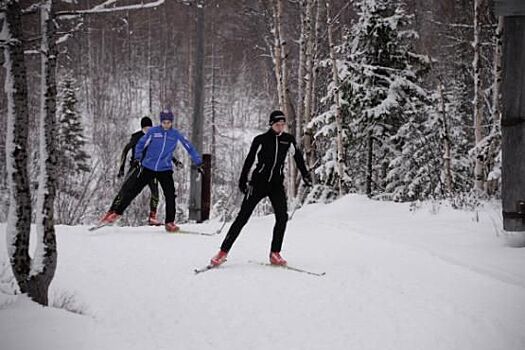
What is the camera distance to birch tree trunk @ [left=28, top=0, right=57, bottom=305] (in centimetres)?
397

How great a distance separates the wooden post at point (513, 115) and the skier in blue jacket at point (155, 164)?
5024mm

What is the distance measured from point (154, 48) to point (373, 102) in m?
29.8

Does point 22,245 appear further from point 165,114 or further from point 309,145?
point 309,145

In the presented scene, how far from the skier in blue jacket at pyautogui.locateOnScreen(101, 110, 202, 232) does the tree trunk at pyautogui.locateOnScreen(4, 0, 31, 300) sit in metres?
4.53

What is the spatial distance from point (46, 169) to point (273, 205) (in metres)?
2.95

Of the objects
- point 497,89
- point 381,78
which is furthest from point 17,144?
point 381,78

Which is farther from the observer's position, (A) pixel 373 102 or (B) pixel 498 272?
(A) pixel 373 102

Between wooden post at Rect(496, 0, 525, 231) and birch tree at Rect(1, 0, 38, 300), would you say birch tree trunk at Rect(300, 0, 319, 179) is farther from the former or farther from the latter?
birch tree at Rect(1, 0, 38, 300)

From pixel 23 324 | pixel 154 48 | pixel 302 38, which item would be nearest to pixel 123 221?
pixel 302 38

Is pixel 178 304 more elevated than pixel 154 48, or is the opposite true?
pixel 154 48

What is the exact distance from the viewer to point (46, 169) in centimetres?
407

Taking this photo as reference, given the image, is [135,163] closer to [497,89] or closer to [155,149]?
[155,149]

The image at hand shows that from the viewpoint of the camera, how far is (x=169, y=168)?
880 cm

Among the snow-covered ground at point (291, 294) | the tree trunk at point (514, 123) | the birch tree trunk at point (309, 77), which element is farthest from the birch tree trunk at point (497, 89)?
the tree trunk at point (514, 123)
